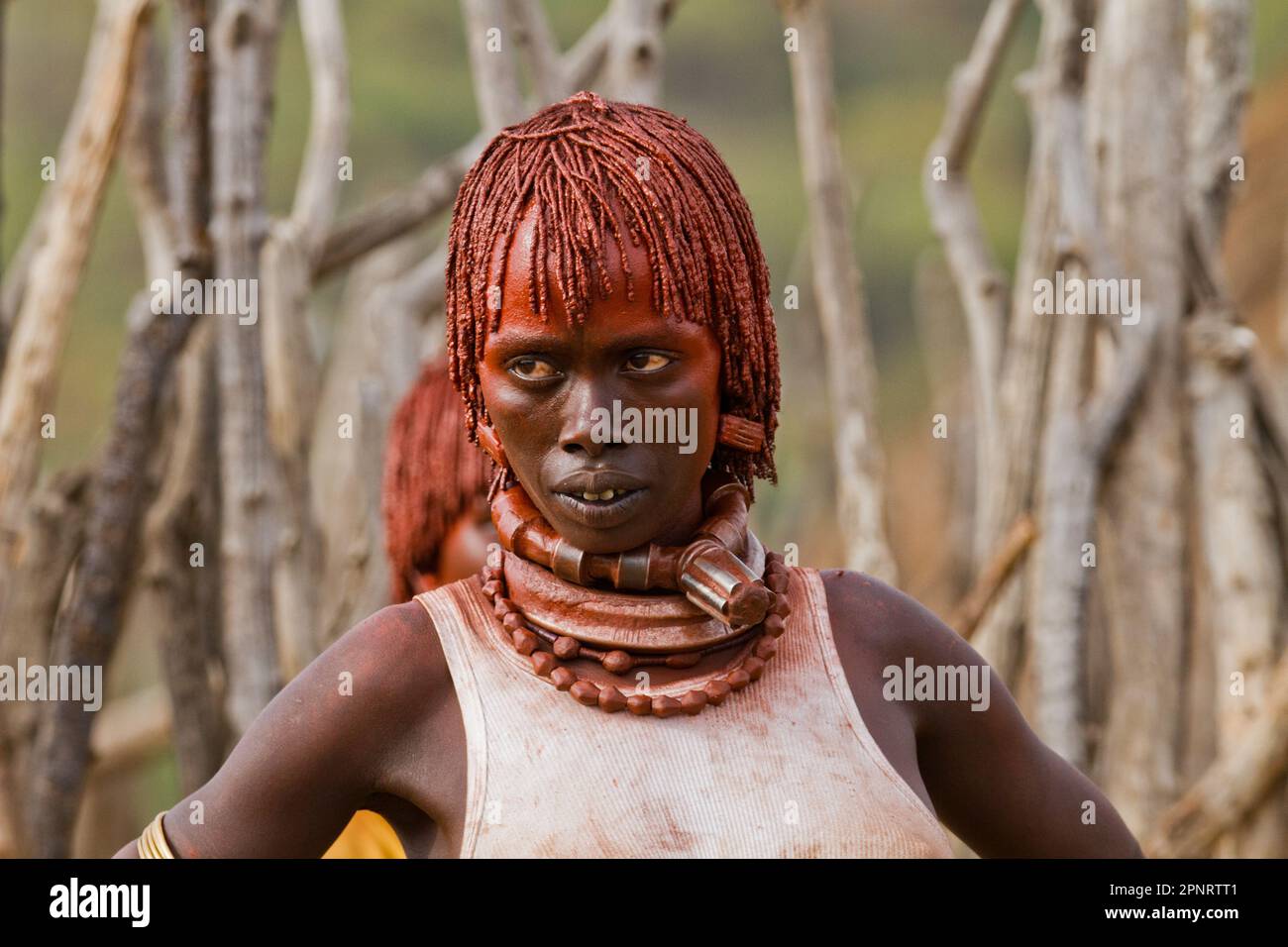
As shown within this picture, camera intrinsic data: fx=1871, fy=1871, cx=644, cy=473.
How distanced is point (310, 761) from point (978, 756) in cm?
59

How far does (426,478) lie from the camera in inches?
102

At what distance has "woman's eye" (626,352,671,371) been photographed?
155 cm

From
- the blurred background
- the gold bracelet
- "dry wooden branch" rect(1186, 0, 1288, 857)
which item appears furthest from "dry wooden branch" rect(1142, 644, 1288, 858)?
the blurred background

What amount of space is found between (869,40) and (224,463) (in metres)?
6.41

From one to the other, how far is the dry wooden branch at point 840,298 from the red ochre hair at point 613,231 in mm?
2890

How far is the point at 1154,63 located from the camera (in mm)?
4051

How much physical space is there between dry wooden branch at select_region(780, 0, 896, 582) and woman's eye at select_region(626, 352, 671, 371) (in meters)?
2.97

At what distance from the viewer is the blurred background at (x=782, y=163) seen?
834 cm

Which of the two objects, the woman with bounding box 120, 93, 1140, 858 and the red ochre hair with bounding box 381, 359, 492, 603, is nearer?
the woman with bounding box 120, 93, 1140, 858

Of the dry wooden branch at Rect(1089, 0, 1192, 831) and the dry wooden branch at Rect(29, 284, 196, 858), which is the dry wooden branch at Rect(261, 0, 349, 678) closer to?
the dry wooden branch at Rect(29, 284, 196, 858)

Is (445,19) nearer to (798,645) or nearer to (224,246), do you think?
(224,246)

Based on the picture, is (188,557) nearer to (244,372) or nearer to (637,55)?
(244,372)

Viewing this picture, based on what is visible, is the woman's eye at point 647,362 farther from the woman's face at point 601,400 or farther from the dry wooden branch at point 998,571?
the dry wooden branch at point 998,571

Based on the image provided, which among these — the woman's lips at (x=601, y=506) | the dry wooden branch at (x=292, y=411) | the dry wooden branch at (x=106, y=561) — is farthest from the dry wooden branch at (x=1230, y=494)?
the woman's lips at (x=601, y=506)
